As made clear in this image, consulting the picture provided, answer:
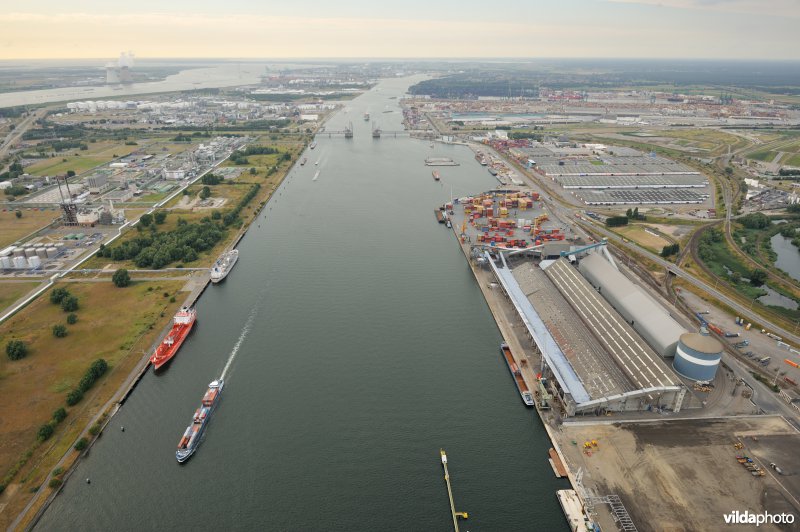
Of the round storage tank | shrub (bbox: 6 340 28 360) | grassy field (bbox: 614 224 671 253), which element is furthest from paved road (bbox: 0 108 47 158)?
the round storage tank

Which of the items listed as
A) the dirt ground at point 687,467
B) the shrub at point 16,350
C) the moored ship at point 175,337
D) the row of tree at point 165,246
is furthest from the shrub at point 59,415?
the dirt ground at point 687,467

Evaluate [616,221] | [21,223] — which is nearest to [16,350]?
[21,223]

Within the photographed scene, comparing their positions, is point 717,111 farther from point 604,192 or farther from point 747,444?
point 747,444

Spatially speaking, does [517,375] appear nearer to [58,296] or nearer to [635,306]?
[635,306]

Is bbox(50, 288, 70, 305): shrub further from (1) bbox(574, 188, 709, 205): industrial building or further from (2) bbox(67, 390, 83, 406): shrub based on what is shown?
(1) bbox(574, 188, 709, 205): industrial building

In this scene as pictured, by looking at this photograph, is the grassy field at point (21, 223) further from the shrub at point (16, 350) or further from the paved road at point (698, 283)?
the paved road at point (698, 283)

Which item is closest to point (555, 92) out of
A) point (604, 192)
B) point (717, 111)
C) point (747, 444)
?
point (717, 111)
